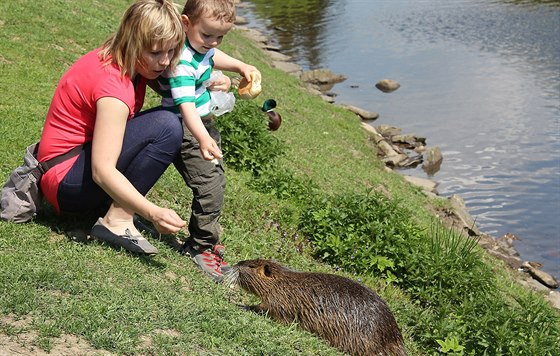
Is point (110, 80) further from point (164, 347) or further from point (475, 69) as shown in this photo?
point (475, 69)

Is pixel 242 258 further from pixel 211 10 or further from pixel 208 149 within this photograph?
pixel 211 10

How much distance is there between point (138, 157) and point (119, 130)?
0.31m

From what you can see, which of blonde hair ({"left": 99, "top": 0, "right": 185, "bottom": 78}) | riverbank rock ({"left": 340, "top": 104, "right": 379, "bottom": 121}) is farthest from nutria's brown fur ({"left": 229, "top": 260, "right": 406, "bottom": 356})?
riverbank rock ({"left": 340, "top": 104, "right": 379, "bottom": 121})

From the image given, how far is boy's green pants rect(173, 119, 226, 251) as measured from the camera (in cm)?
488

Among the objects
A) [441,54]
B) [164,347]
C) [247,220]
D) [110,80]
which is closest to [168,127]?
[110,80]

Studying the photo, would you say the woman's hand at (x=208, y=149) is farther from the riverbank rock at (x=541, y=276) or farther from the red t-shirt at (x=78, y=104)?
the riverbank rock at (x=541, y=276)

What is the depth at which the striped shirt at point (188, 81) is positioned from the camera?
4516 mm

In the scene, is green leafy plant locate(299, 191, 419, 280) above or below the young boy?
below

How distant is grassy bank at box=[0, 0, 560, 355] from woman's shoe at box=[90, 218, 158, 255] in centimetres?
6

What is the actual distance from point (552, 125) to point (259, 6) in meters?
19.7

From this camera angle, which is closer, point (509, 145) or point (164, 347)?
point (164, 347)

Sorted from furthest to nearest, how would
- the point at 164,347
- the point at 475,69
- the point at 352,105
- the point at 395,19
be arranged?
1. the point at 395,19
2. the point at 475,69
3. the point at 352,105
4. the point at 164,347

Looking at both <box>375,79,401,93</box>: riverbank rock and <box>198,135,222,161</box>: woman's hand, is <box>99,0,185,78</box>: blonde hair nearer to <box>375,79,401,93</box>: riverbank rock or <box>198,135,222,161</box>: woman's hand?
<box>198,135,222,161</box>: woman's hand

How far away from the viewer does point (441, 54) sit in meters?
22.8
